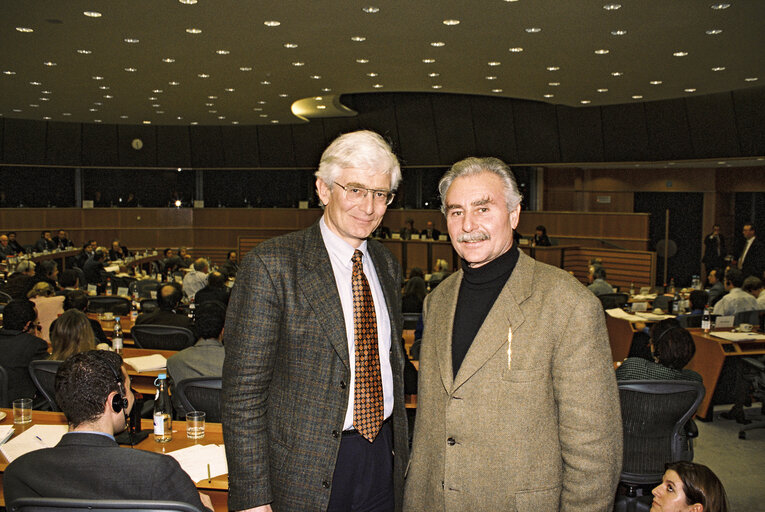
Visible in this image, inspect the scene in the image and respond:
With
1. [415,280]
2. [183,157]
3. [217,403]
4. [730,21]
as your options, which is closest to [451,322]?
[217,403]

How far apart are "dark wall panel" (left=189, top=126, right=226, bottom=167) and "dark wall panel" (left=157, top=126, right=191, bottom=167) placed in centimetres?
18

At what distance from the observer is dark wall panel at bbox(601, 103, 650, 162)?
14.2 m

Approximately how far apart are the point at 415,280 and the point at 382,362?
5.64 metres

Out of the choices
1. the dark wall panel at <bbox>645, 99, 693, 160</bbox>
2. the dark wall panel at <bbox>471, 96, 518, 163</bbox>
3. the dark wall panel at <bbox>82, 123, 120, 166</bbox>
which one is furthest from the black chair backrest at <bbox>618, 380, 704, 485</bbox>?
the dark wall panel at <bbox>82, 123, 120, 166</bbox>

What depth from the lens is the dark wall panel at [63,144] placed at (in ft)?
61.3

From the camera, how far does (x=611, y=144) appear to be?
1476cm

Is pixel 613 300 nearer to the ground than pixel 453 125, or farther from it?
nearer to the ground

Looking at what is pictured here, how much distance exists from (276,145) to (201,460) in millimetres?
17583

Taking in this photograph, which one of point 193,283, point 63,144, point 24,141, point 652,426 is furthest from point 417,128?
point 652,426

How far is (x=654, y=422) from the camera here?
359 cm

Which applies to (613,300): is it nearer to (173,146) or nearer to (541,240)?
(541,240)

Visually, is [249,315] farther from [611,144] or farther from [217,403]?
[611,144]

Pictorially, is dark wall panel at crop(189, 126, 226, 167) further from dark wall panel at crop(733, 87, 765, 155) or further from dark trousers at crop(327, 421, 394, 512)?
dark trousers at crop(327, 421, 394, 512)

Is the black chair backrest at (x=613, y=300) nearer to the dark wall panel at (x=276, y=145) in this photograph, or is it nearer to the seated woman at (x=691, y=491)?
the seated woman at (x=691, y=491)
